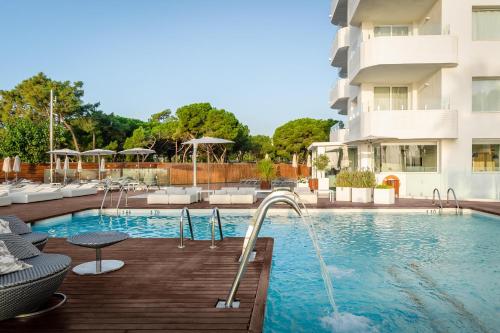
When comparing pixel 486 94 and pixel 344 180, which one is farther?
pixel 486 94

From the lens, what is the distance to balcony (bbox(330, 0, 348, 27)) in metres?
24.6

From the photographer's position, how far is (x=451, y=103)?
17453 mm

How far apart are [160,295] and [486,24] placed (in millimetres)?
18994

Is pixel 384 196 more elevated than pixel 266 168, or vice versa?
pixel 266 168

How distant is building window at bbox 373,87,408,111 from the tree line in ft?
82.7

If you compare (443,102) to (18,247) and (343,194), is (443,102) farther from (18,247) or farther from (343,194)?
(18,247)

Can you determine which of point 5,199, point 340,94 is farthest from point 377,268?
point 340,94

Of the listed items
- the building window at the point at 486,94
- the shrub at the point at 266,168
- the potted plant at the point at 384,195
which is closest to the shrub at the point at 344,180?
the potted plant at the point at 384,195

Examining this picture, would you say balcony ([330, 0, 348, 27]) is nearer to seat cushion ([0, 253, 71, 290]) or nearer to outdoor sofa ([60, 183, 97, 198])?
outdoor sofa ([60, 183, 97, 198])

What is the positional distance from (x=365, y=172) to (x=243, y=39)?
18.0 m

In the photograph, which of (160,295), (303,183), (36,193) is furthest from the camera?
(303,183)

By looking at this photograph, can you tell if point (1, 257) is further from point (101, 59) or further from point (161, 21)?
point (101, 59)

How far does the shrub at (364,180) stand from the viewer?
52.2 feet

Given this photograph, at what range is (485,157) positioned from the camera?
17.8 metres
